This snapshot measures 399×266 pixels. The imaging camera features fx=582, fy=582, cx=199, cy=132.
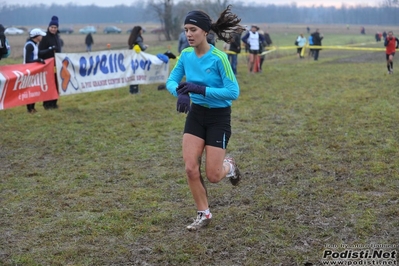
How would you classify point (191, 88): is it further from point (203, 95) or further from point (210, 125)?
point (210, 125)

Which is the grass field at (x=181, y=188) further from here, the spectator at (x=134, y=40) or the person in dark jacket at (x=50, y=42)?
the spectator at (x=134, y=40)

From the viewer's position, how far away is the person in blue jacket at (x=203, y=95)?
5.25 meters

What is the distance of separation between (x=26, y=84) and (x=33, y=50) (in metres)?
1.04

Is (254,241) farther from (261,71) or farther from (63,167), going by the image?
(261,71)

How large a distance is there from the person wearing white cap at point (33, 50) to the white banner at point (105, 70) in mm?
473

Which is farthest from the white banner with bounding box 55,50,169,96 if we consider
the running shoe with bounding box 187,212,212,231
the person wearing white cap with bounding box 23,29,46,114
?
the running shoe with bounding box 187,212,212,231

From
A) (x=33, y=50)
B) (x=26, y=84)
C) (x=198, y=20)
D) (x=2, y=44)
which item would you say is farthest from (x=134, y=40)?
(x=198, y=20)

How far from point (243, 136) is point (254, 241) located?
521 centimetres

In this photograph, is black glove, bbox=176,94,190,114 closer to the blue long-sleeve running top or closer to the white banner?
the blue long-sleeve running top

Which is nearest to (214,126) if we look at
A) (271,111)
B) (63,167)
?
(63,167)

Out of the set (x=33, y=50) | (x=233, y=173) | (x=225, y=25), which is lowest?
(x=233, y=173)

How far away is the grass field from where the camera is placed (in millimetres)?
5062

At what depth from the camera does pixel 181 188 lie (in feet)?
23.2

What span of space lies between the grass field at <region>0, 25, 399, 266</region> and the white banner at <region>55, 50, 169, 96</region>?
0.95 meters
